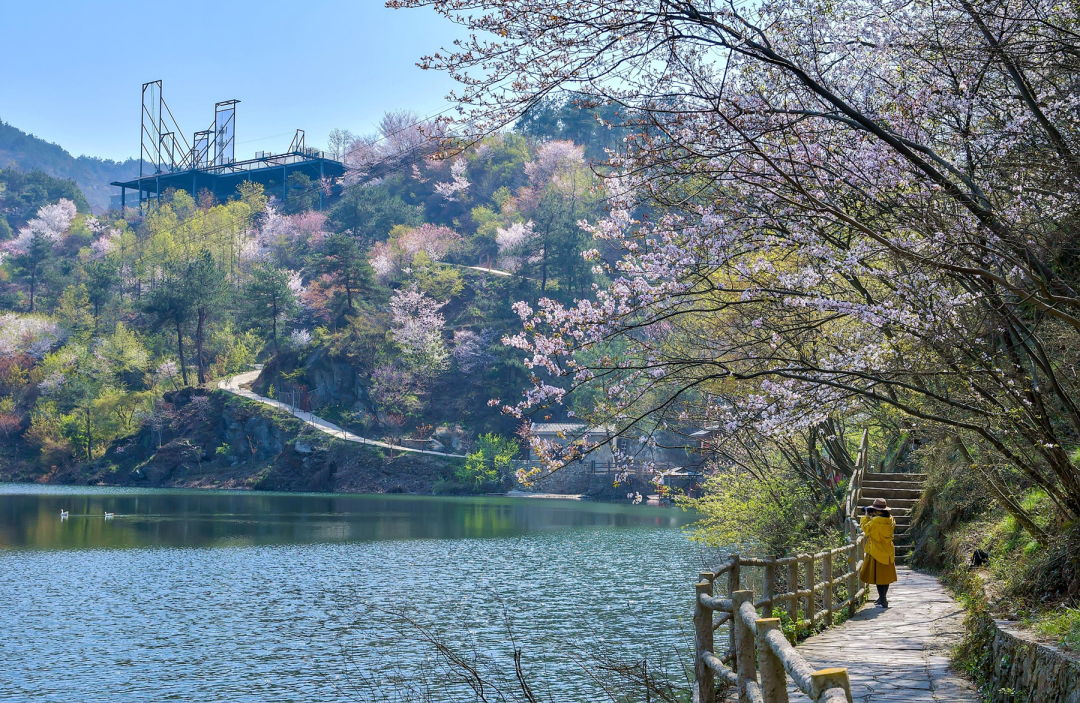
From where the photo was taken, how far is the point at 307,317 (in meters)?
67.3

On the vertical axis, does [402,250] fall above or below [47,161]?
below

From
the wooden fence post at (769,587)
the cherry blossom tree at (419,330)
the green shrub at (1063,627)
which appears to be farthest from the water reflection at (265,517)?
the green shrub at (1063,627)

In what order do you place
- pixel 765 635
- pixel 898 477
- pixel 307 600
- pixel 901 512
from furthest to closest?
pixel 307 600 < pixel 898 477 < pixel 901 512 < pixel 765 635

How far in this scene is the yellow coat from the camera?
10.7 meters

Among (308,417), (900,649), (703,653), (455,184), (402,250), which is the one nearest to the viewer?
(703,653)

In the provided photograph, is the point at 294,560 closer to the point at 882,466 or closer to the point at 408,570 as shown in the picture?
the point at 408,570

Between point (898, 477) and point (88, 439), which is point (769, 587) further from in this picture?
point (88, 439)

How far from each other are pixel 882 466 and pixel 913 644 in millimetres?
14414

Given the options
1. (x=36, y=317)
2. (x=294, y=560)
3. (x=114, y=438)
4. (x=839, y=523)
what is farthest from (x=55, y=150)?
(x=839, y=523)

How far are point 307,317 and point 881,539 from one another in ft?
201

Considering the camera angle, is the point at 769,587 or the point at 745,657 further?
the point at 769,587

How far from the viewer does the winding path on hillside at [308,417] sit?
57.4 metres

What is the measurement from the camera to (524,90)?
19.3 ft

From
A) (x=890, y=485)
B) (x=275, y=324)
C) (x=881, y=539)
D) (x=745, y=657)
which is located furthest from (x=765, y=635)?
(x=275, y=324)
